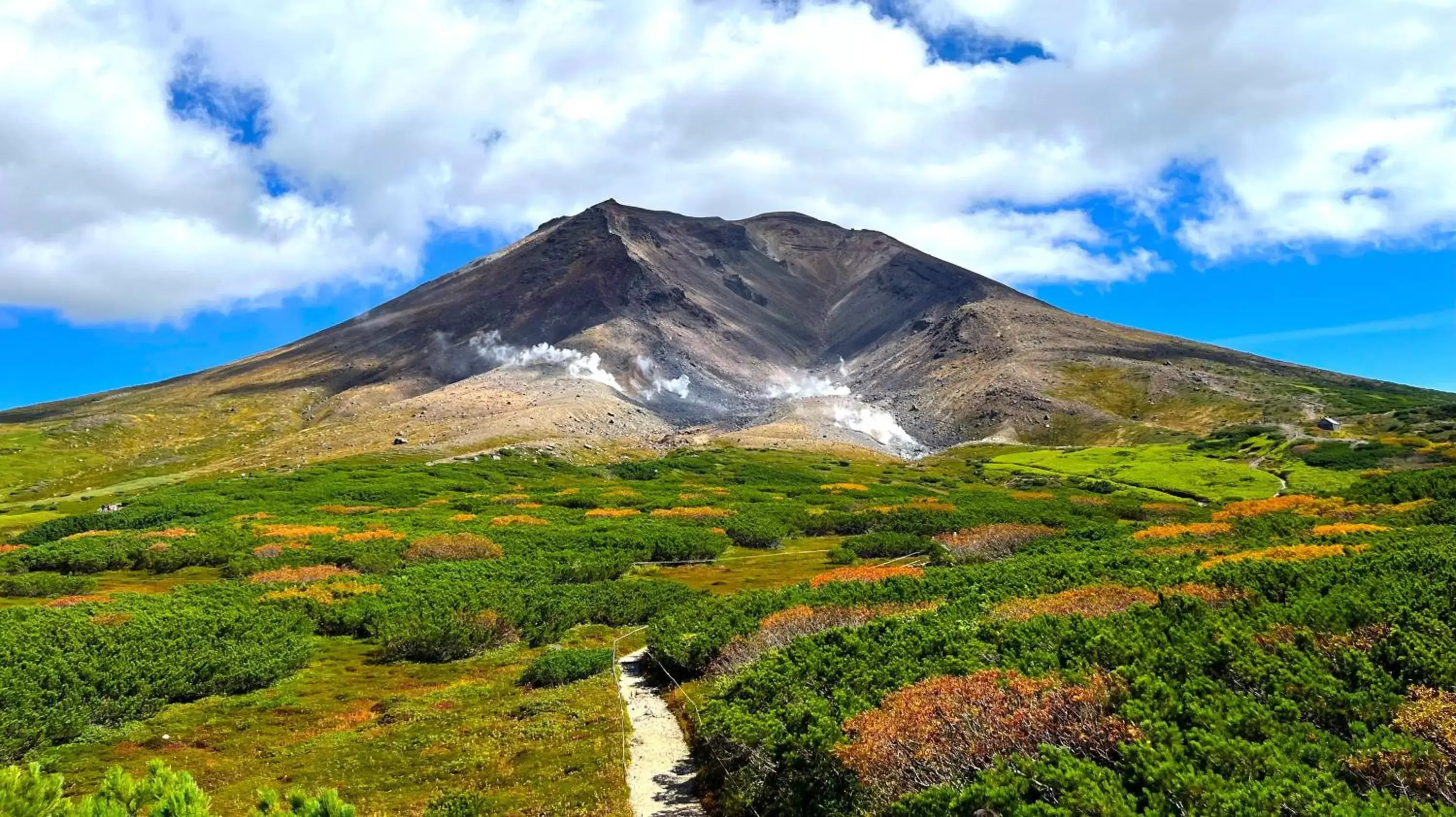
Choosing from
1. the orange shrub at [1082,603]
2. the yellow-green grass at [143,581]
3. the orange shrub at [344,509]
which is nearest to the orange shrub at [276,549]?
the yellow-green grass at [143,581]

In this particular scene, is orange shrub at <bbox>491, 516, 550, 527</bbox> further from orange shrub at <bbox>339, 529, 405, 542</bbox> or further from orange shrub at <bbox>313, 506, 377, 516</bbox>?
orange shrub at <bbox>313, 506, 377, 516</bbox>

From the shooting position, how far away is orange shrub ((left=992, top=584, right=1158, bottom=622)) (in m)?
19.0

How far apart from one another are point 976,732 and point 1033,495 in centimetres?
7439

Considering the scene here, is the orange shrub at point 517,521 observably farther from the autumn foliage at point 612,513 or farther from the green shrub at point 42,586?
the green shrub at point 42,586

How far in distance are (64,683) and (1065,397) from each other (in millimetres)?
194571

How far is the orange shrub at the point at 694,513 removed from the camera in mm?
66812

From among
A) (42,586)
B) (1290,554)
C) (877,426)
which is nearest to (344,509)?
(42,586)

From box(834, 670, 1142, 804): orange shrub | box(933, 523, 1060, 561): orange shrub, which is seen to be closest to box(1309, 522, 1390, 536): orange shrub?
box(933, 523, 1060, 561): orange shrub

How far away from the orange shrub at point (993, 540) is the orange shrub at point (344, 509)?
177 ft

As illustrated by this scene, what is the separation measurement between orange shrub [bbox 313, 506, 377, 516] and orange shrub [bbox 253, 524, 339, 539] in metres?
10.7

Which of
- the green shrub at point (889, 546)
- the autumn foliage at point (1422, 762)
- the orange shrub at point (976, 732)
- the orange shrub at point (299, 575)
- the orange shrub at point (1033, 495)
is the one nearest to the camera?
the autumn foliage at point (1422, 762)

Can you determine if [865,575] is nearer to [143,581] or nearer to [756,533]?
[756,533]

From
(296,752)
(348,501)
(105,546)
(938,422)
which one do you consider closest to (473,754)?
(296,752)

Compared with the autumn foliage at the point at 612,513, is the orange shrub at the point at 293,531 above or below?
above
